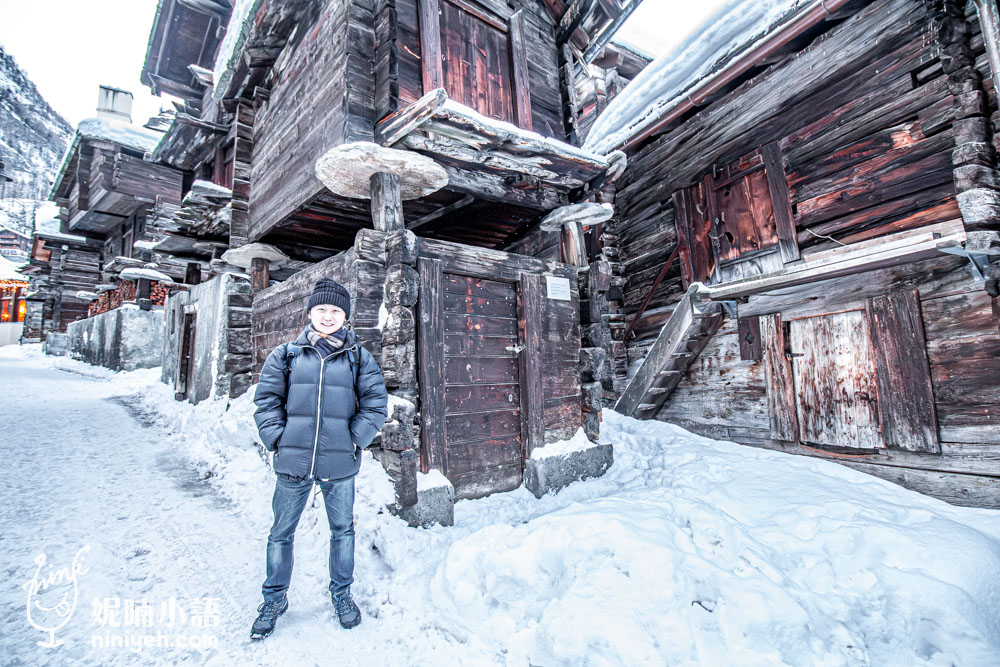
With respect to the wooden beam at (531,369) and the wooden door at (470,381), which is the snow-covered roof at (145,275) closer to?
the wooden door at (470,381)

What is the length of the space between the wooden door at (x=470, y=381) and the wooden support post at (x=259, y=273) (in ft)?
12.3

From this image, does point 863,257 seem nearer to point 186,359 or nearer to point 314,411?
point 314,411

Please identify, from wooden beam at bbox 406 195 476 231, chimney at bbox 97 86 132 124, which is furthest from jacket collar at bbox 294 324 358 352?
chimney at bbox 97 86 132 124

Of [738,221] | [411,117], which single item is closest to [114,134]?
[411,117]

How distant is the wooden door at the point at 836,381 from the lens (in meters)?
5.27

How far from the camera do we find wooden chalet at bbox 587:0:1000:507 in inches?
175

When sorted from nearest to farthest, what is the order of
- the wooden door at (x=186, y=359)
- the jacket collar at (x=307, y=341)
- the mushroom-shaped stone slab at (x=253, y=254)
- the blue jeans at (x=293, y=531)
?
the blue jeans at (x=293, y=531)
the jacket collar at (x=307, y=341)
the mushroom-shaped stone slab at (x=253, y=254)
the wooden door at (x=186, y=359)

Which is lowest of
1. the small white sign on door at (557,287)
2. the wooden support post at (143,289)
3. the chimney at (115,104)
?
the small white sign on door at (557,287)

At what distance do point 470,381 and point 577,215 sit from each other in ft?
9.21

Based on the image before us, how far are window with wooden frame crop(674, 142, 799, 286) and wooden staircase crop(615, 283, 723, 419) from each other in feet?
2.30

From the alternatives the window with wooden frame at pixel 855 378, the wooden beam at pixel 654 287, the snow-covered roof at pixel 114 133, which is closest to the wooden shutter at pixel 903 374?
the window with wooden frame at pixel 855 378

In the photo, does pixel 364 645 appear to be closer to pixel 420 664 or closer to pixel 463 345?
pixel 420 664

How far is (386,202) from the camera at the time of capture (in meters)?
4.53

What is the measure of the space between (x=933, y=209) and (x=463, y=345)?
208 inches
